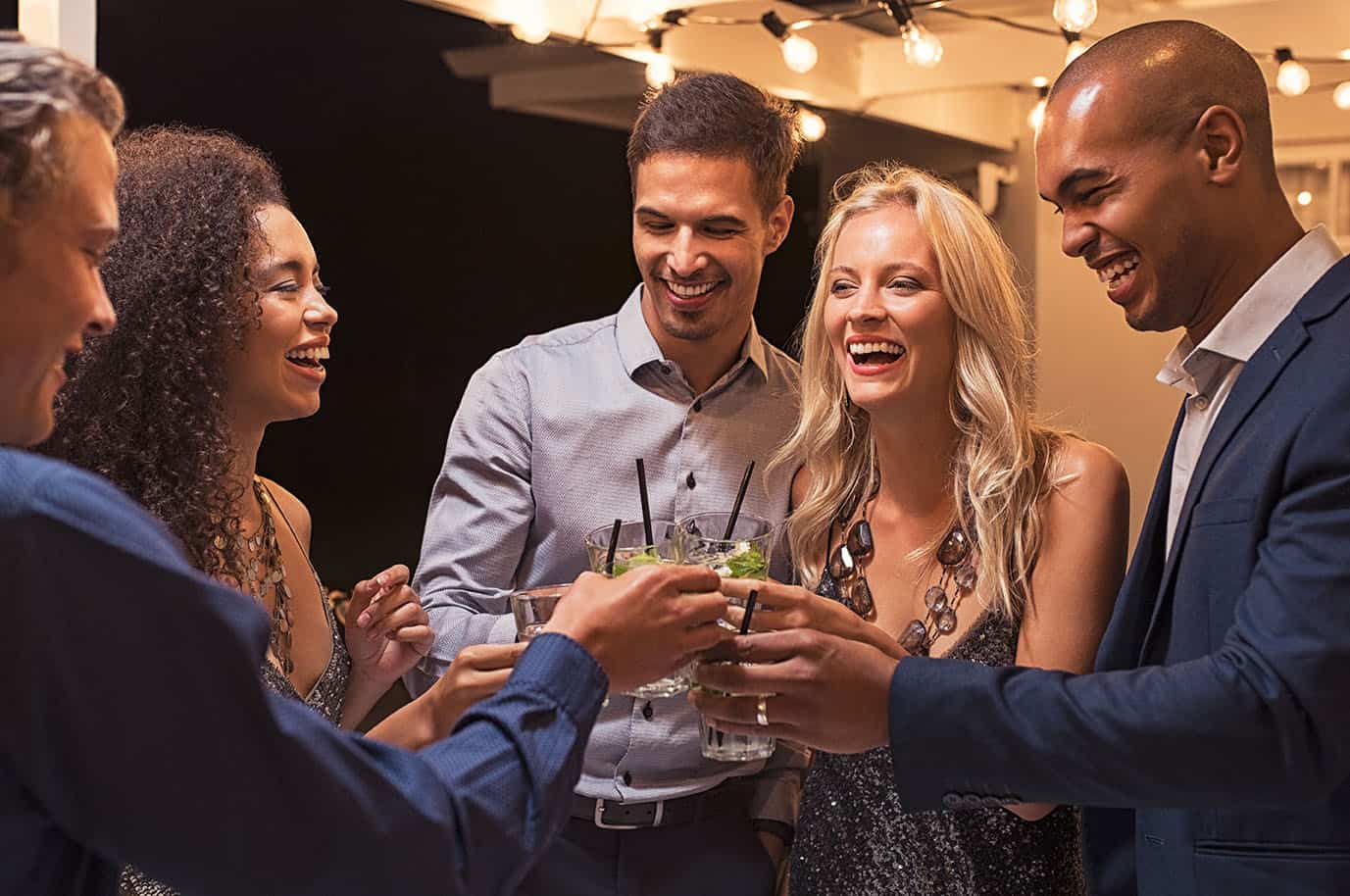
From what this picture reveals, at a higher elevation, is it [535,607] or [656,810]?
[535,607]

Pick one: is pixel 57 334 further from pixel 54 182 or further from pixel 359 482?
pixel 359 482

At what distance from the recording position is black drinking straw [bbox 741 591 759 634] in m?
1.83

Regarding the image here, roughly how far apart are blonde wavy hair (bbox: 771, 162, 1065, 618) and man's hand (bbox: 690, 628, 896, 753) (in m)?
0.44

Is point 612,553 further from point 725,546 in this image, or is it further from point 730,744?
point 730,744

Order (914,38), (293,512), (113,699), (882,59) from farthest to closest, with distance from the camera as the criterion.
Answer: (882,59) < (914,38) < (293,512) < (113,699)

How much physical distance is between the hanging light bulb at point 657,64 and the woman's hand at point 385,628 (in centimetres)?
330

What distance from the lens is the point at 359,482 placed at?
17.2ft

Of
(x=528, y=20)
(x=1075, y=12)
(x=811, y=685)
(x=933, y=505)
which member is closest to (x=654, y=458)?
(x=933, y=505)

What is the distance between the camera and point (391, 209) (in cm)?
518

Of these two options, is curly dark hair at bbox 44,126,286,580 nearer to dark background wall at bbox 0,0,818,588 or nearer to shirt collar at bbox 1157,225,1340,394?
shirt collar at bbox 1157,225,1340,394

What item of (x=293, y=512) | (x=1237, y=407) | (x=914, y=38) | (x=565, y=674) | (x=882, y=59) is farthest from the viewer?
(x=882, y=59)

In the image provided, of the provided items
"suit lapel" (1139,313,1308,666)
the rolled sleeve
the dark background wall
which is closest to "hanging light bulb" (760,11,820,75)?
the dark background wall

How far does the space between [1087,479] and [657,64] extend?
3.44 meters

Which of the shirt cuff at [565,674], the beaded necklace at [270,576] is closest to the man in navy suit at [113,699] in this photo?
the shirt cuff at [565,674]
